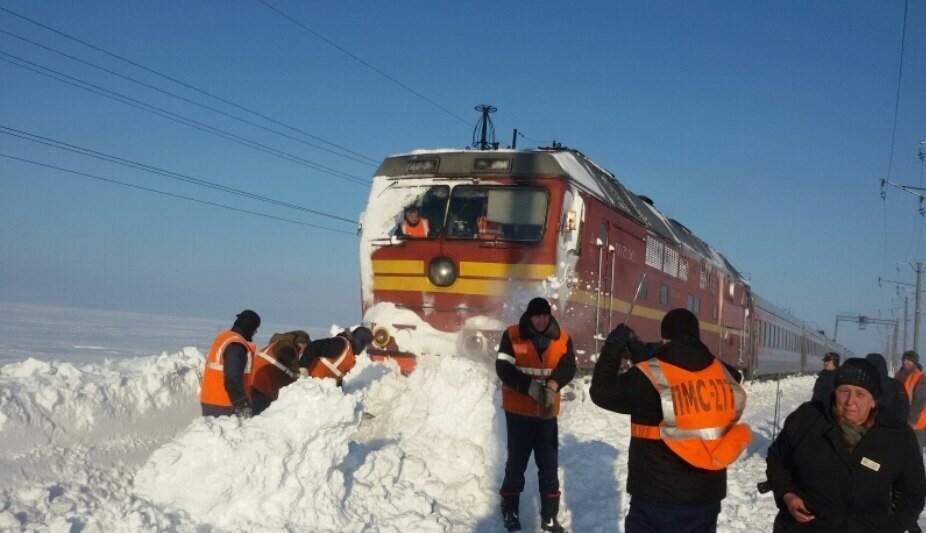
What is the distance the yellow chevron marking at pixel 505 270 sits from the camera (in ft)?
28.2

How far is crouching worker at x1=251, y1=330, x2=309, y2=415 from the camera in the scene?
6863 millimetres

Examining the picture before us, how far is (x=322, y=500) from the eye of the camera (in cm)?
507

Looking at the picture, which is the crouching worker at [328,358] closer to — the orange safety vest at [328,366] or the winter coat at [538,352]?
the orange safety vest at [328,366]

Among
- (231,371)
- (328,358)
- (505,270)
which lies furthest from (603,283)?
(231,371)

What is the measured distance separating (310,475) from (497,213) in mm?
4617

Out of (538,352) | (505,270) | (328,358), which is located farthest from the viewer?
(505,270)

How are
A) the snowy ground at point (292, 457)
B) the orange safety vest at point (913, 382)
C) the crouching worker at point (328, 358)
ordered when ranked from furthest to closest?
the orange safety vest at point (913, 382)
the crouching worker at point (328, 358)
the snowy ground at point (292, 457)

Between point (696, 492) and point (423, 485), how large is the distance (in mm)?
2874

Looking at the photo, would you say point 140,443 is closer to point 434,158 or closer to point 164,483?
point 164,483

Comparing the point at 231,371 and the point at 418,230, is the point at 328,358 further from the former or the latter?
the point at 418,230

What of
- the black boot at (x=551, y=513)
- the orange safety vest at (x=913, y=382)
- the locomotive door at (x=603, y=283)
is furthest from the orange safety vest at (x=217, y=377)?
the orange safety vest at (x=913, y=382)

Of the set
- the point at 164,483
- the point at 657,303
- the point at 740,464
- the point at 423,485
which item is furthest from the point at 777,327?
the point at 164,483

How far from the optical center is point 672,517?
12.2 ft

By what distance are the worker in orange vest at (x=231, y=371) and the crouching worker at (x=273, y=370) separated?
0.19 metres
